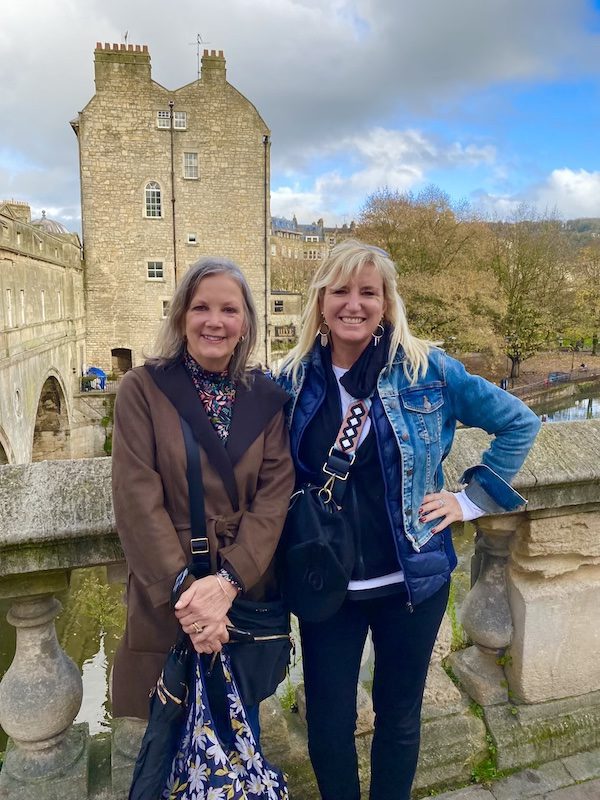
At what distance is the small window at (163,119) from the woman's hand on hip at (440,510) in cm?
2875

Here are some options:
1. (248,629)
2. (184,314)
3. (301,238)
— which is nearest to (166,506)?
(248,629)

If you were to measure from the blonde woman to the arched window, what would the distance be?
27.5 metres

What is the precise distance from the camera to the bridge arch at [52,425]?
73.8 ft

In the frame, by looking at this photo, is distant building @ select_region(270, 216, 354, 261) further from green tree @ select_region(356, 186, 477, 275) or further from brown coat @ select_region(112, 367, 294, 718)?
brown coat @ select_region(112, 367, 294, 718)

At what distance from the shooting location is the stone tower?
2592cm

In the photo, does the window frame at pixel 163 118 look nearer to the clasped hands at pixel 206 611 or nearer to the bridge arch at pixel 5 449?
the bridge arch at pixel 5 449

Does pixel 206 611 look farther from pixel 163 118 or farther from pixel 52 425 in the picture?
pixel 163 118

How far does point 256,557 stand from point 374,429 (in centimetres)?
53

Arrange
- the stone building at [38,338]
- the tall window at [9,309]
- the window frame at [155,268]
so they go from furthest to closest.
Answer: the window frame at [155,268] < the stone building at [38,338] < the tall window at [9,309]

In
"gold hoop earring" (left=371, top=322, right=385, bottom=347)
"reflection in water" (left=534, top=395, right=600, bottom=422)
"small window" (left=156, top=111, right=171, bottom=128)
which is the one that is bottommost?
"reflection in water" (left=534, top=395, right=600, bottom=422)

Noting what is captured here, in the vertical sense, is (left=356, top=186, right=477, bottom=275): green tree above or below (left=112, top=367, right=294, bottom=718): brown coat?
above

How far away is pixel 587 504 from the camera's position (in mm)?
2230

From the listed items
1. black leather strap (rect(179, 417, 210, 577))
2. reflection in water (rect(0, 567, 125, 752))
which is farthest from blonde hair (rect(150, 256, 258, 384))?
reflection in water (rect(0, 567, 125, 752))

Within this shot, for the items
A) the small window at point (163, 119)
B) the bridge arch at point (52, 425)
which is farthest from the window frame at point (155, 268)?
the bridge arch at point (52, 425)
